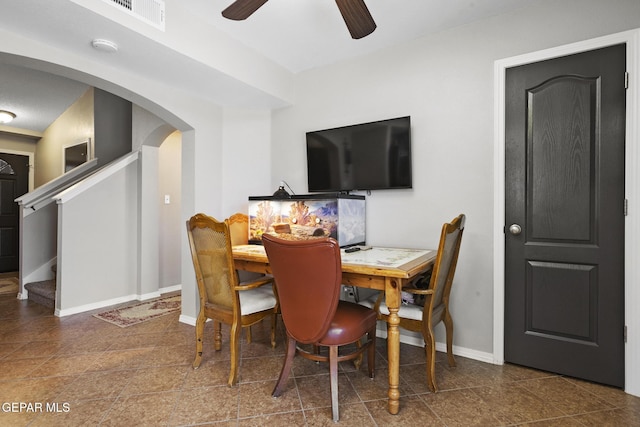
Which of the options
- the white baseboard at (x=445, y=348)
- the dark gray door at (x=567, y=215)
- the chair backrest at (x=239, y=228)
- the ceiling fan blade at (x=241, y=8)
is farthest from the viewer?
the chair backrest at (x=239, y=228)

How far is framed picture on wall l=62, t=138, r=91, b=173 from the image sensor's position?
520 cm

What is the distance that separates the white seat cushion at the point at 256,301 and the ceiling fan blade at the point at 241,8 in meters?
1.76

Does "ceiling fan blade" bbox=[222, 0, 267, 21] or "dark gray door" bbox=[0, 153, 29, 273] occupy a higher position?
"ceiling fan blade" bbox=[222, 0, 267, 21]

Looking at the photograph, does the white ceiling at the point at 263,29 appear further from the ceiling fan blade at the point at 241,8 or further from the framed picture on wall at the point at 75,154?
the framed picture on wall at the point at 75,154

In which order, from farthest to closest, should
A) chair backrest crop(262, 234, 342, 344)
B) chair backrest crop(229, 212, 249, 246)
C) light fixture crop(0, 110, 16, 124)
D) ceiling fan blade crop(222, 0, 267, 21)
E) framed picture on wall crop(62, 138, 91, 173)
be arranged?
light fixture crop(0, 110, 16, 124) → framed picture on wall crop(62, 138, 91, 173) → chair backrest crop(229, 212, 249, 246) → ceiling fan blade crop(222, 0, 267, 21) → chair backrest crop(262, 234, 342, 344)

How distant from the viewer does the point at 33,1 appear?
1729 millimetres

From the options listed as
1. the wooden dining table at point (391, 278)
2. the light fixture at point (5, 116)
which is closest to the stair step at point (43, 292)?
the light fixture at point (5, 116)

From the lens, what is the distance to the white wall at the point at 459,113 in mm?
2244

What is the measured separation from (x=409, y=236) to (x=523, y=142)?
1.06m

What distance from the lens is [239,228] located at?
126 inches

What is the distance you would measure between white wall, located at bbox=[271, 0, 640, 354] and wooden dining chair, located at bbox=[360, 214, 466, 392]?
1.42ft

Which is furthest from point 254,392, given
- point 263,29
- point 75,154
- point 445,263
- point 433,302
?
point 75,154

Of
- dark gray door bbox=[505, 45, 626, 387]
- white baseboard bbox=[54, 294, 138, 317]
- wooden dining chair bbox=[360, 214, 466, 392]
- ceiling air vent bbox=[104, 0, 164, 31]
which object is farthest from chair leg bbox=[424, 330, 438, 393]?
white baseboard bbox=[54, 294, 138, 317]

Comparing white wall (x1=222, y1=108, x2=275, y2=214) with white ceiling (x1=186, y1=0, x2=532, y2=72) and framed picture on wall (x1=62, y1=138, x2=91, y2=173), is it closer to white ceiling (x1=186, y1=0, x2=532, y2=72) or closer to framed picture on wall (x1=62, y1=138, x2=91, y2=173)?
white ceiling (x1=186, y1=0, x2=532, y2=72)
